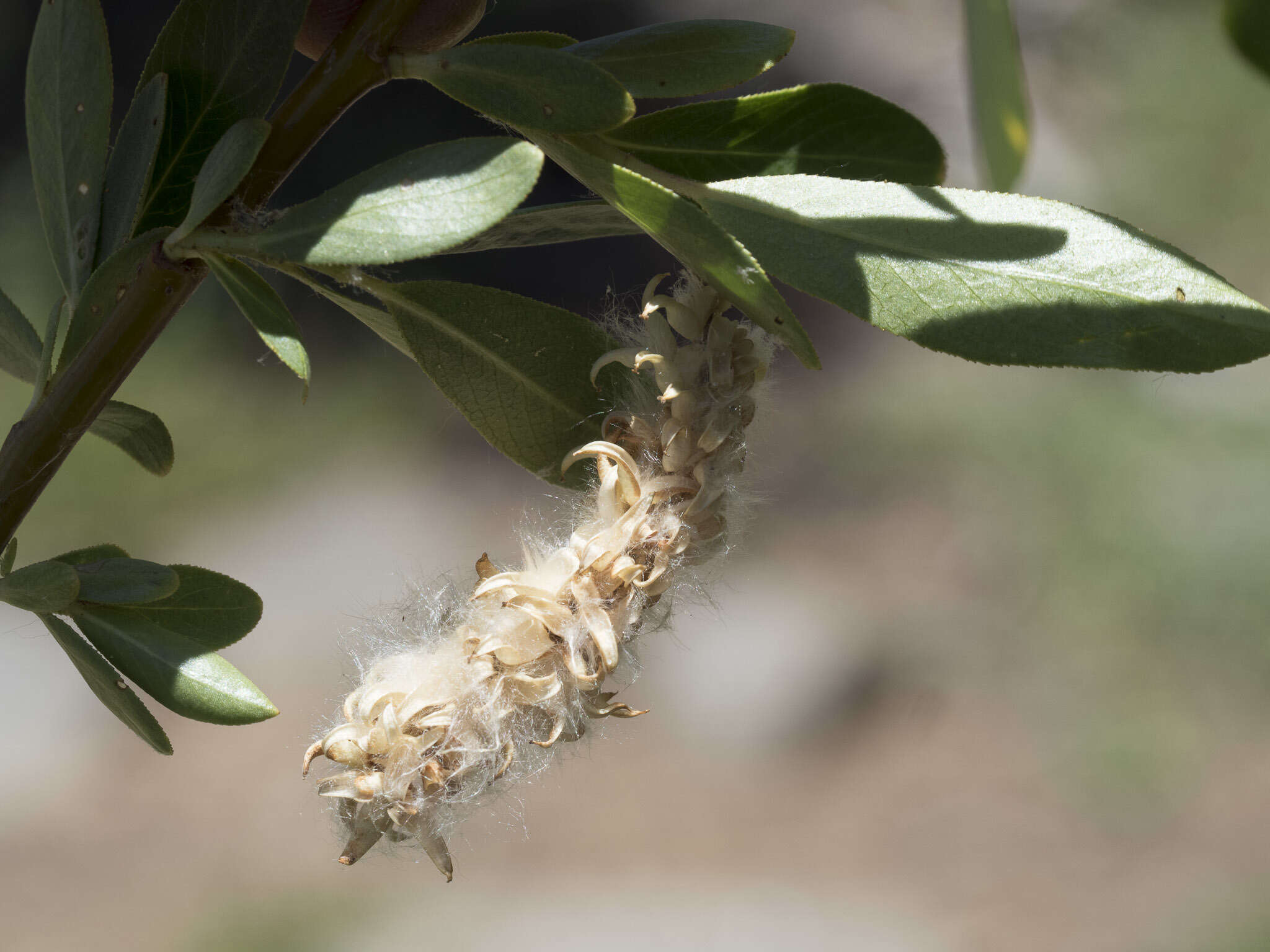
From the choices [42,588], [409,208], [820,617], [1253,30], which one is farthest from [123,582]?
[820,617]

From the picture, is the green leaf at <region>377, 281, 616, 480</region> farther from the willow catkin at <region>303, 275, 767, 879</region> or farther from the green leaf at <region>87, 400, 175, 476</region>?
the green leaf at <region>87, 400, 175, 476</region>

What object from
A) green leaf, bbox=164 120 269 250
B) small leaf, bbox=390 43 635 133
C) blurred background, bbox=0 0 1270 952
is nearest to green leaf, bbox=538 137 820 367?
small leaf, bbox=390 43 635 133

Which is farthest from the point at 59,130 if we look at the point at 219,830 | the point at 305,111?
the point at 219,830

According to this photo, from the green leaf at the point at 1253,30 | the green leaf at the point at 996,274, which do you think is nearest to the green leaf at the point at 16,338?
the green leaf at the point at 996,274

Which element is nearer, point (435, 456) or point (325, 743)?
point (325, 743)

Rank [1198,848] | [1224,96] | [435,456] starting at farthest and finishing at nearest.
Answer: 1. [435,456]
2. [1224,96]
3. [1198,848]

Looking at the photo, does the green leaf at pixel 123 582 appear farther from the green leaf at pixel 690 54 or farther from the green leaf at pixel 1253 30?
the green leaf at pixel 1253 30

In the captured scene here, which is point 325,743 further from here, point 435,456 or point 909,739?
point 435,456
